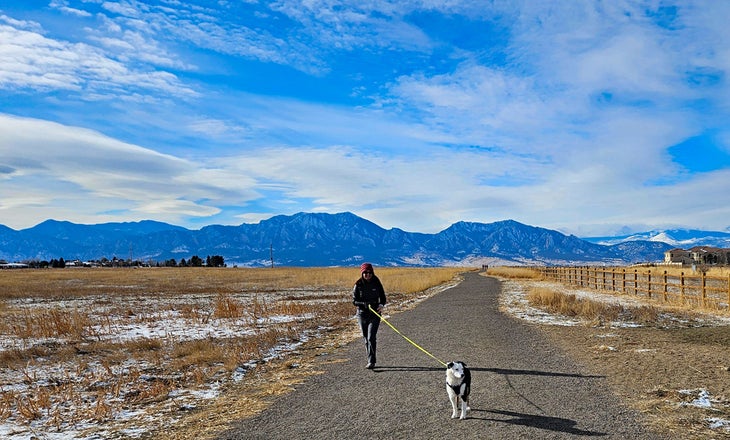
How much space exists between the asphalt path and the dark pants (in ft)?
1.10

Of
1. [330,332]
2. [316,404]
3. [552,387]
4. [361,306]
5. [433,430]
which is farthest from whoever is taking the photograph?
[330,332]

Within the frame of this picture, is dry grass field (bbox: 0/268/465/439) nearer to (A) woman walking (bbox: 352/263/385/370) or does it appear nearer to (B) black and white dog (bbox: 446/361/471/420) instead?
(A) woman walking (bbox: 352/263/385/370)

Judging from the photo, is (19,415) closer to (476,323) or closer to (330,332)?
(330,332)

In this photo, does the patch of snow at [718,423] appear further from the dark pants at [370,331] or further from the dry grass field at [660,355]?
the dark pants at [370,331]

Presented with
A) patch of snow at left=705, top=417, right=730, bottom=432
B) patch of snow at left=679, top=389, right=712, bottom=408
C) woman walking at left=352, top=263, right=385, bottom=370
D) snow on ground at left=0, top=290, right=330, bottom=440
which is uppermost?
woman walking at left=352, top=263, right=385, bottom=370

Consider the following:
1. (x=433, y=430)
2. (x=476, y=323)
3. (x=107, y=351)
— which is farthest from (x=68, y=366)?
(x=476, y=323)

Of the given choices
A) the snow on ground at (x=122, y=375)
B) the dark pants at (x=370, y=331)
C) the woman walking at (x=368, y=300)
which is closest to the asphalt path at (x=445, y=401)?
the dark pants at (x=370, y=331)

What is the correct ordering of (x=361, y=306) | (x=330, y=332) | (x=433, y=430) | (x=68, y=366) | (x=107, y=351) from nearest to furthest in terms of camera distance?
(x=433, y=430), (x=361, y=306), (x=68, y=366), (x=107, y=351), (x=330, y=332)

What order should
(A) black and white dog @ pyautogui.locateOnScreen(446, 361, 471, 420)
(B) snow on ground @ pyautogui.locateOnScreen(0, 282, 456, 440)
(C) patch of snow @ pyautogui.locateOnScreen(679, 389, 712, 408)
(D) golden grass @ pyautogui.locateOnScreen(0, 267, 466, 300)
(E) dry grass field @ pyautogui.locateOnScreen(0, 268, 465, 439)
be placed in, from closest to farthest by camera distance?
(A) black and white dog @ pyautogui.locateOnScreen(446, 361, 471, 420) → (B) snow on ground @ pyautogui.locateOnScreen(0, 282, 456, 440) → (C) patch of snow @ pyautogui.locateOnScreen(679, 389, 712, 408) → (E) dry grass field @ pyautogui.locateOnScreen(0, 268, 465, 439) → (D) golden grass @ pyautogui.locateOnScreen(0, 267, 466, 300)

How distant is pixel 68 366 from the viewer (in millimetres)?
11586

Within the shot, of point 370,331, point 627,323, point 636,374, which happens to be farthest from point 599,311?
point 370,331

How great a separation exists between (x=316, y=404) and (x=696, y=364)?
7504 mm

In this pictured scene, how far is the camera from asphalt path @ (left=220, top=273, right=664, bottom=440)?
6348mm

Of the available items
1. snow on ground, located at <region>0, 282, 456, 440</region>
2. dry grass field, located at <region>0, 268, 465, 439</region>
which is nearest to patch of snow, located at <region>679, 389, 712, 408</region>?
dry grass field, located at <region>0, 268, 465, 439</region>
